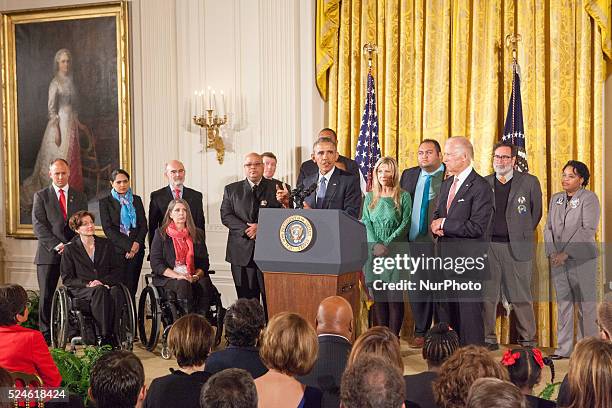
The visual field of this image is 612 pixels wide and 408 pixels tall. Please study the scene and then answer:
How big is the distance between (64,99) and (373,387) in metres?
7.84

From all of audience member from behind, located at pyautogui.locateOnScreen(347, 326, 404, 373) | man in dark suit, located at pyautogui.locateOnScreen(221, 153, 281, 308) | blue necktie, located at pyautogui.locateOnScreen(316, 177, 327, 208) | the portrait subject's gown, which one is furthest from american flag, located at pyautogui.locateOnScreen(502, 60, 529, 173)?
the portrait subject's gown

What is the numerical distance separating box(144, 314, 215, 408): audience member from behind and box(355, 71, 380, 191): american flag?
4405mm

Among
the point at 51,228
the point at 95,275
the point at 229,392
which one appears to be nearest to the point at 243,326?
the point at 229,392

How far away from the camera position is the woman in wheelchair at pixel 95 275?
6516 mm

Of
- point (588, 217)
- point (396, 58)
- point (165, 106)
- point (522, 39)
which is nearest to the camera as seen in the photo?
point (588, 217)

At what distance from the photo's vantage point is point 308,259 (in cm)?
549

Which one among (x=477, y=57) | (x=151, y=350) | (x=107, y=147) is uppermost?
(x=477, y=57)

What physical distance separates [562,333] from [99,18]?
5834 mm

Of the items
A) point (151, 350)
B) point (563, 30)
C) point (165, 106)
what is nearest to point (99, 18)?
point (165, 106)

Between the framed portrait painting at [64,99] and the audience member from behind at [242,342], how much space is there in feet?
18.3

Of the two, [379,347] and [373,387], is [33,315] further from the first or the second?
[373,387]

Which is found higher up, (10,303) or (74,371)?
(10,303)

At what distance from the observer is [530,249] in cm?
697

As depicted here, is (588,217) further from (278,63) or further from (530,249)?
(278,63)
